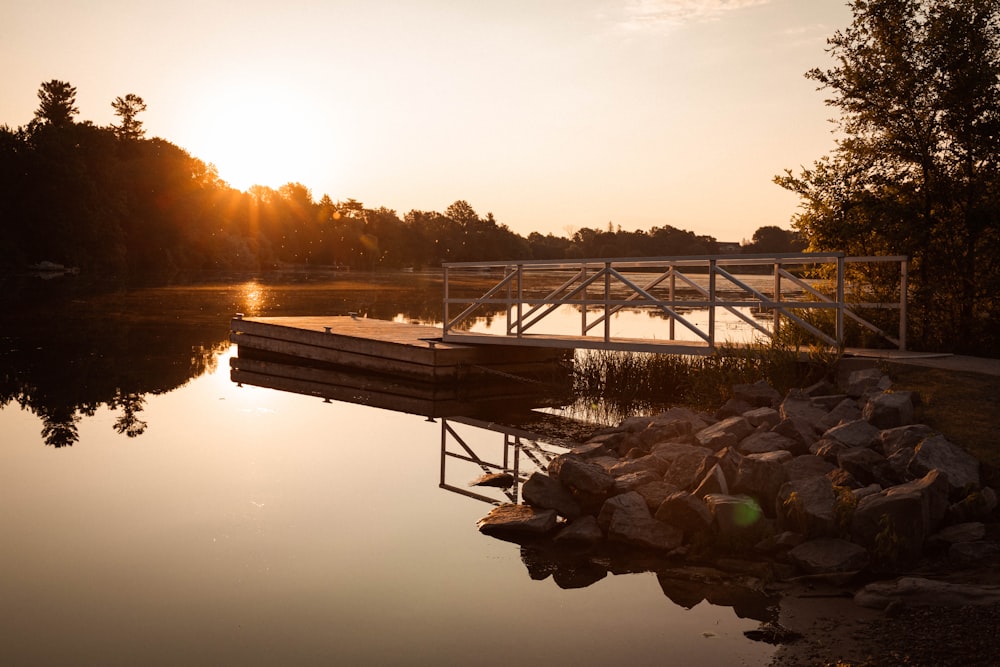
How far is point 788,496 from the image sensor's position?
658 cm

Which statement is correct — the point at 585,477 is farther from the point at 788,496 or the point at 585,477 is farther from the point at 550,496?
the point at 788,496

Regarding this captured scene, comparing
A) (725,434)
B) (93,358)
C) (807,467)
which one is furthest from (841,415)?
(93,358)

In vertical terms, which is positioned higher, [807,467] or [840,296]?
[840,296]

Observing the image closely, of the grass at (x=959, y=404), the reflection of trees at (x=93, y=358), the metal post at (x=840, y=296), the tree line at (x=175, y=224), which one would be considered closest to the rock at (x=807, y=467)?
the grass at (x=959, y=404)

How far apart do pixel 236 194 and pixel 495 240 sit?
31.1 meters

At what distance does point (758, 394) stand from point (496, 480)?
10.3 ft

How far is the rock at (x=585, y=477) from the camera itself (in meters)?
7.22

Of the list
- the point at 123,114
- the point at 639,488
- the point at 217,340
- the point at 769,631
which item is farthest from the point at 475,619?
the point at 123,114

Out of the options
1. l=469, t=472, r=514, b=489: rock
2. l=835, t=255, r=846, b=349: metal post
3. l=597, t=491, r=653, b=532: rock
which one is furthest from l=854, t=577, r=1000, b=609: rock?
l=835, t=255, r=846, b=349: metal post

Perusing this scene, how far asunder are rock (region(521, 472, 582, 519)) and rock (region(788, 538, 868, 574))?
185 centimetres

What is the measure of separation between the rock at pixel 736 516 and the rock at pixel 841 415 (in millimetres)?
2043

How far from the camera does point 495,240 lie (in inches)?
4163

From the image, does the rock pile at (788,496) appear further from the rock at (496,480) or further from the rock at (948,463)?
the rock at (496,480)

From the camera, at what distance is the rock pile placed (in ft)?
19.9
